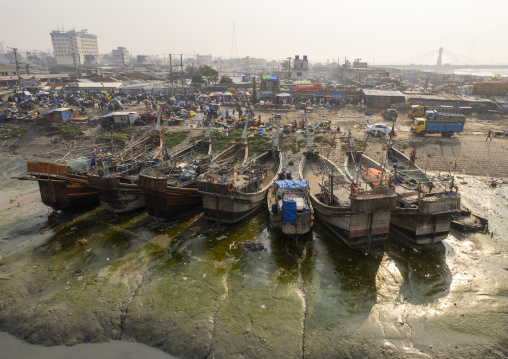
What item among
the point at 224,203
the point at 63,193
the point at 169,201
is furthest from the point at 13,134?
the point at 224,203

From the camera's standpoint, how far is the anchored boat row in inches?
551

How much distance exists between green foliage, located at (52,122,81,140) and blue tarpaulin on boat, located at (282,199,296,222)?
2729 cm

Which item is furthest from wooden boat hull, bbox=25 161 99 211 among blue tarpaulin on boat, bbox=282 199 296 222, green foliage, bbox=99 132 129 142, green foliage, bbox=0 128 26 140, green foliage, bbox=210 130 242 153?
green foliage, bbox=0 128 26 140

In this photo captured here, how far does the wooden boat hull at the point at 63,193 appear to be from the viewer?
56.6ft

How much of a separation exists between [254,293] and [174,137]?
2420cm

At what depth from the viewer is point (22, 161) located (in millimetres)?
27000

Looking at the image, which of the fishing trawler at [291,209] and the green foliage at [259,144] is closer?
the fishing trawler at [291,209]

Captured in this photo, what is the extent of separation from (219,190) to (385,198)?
25.3 ft

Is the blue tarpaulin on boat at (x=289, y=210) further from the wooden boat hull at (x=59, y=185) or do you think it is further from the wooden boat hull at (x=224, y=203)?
the wooden boat hull at (x=59, y=185)

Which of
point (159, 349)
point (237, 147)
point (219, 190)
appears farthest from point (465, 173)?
point (159, 349)

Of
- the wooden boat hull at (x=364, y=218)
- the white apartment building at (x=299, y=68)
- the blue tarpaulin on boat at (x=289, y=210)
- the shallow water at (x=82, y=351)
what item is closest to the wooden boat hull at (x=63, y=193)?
the shallow water at (x=82, y=351)

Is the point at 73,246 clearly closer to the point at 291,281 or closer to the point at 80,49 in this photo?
the point at 291,281

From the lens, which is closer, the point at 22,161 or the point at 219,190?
the point at 219,190

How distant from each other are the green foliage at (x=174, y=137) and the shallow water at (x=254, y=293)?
15.8 meters
